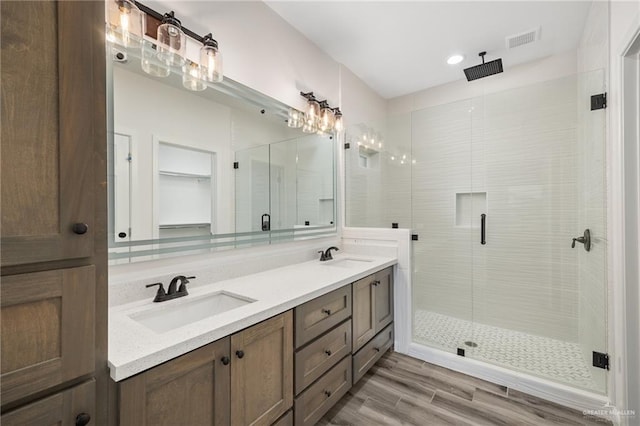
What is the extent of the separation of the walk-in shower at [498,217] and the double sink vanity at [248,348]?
3.27 feet

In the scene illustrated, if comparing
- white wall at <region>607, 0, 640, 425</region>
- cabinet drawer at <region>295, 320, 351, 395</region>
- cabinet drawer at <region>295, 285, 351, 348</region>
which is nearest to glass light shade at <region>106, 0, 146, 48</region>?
cabinet drawer at <region>295, 285, 351, 348</region>

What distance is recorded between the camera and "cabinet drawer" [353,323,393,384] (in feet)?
6.25

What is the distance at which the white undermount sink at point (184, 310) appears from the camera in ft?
4.05

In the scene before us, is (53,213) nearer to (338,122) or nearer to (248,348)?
(248,348)

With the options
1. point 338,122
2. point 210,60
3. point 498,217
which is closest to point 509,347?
point 498,217

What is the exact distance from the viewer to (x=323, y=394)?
1.58m

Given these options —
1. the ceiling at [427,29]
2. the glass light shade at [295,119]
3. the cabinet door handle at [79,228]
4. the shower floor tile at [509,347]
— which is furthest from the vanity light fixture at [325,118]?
the cabinet door handle at [79,228]

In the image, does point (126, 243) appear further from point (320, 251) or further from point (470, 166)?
point (470, 166)

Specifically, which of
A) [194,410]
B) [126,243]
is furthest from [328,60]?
[194,410]

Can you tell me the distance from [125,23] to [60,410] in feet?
4.95

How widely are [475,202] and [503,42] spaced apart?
4.74ft

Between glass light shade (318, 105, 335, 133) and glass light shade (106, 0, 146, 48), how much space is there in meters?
1.45

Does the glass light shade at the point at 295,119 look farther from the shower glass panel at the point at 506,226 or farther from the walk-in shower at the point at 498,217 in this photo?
the shower glass panel at the point at 506,226

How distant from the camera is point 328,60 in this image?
2.68 meters
